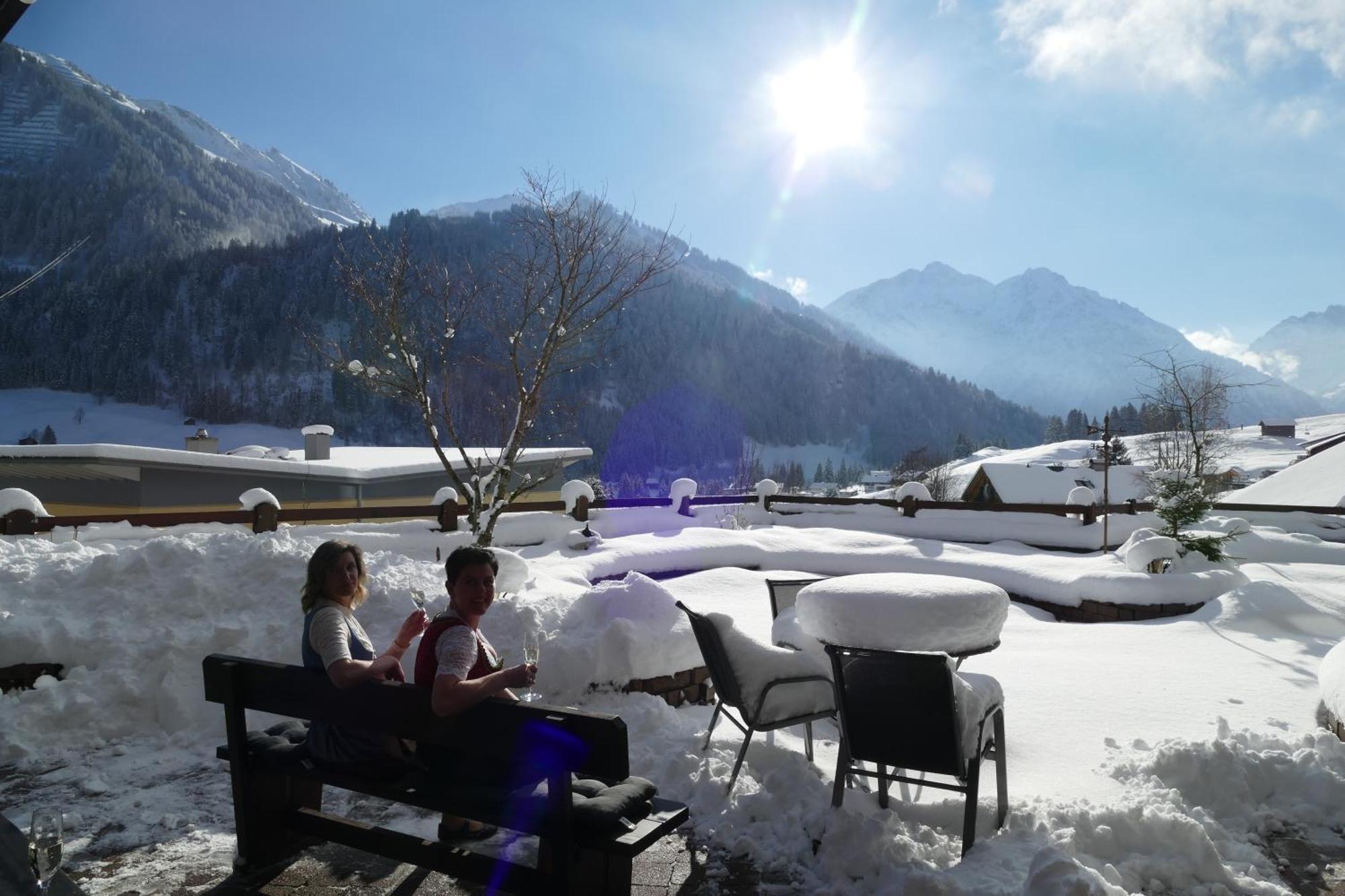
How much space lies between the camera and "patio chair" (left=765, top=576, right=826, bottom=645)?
5703 mm

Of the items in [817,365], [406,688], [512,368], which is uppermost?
[817,365]

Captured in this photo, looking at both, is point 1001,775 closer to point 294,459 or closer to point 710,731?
point 710,731

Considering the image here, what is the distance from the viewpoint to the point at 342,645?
9.86ft

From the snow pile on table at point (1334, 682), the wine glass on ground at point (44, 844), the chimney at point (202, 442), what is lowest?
the snow pile on table at point (1334, 682)

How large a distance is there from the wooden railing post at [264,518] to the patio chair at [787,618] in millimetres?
9350

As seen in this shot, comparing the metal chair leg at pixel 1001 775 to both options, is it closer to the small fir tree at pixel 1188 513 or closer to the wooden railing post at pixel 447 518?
the small fir tree at pixel 1188 513

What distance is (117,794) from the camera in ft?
13.6

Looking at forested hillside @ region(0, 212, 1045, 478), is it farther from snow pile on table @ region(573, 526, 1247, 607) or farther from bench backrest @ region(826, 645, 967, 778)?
bench backrest @ region(826, 645, 967, 778)

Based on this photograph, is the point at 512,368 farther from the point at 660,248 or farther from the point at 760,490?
the point at 760,490

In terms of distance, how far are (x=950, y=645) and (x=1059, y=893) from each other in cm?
255

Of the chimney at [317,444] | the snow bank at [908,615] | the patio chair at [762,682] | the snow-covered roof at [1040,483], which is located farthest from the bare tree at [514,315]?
the snow-covered roof at [1040,483]

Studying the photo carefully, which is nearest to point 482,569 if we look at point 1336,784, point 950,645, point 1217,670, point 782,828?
point 782,828

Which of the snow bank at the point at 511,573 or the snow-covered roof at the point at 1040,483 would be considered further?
the snow-covered roof at the point at 1040,483

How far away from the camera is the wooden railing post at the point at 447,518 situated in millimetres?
14688
